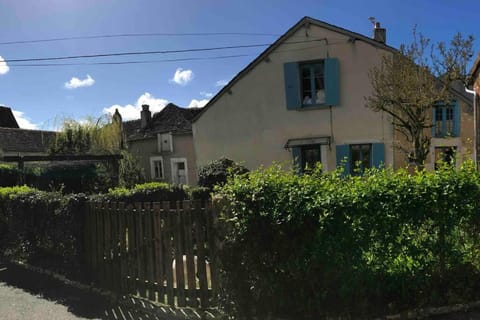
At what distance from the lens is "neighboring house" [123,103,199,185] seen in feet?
66.0

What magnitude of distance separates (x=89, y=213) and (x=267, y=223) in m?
2.83

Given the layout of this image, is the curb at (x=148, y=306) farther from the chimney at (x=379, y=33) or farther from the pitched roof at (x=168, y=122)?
the pitched roof at (x=168, y=122)

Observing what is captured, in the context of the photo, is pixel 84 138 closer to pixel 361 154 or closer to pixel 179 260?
pixel 361 154

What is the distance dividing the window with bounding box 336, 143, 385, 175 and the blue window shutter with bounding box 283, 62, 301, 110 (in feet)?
8.15

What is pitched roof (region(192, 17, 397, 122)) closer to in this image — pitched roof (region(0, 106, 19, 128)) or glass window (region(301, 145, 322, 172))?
glass window (region(301, 145, 322, 172))

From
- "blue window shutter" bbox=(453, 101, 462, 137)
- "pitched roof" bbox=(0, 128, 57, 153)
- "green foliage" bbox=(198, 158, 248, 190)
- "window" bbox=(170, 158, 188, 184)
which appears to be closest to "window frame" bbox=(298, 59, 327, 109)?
"green foliage" bbox=(198, 158, 248, 190)

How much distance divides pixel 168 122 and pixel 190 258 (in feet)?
64.1

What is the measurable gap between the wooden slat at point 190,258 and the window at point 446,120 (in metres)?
11.8

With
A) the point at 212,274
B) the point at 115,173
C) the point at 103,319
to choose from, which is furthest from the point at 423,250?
the point at 115,173

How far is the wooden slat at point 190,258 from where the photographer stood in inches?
153

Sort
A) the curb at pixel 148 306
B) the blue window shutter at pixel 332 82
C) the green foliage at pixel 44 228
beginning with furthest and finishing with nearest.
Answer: the blue window shutter at pixel 332 82, the green foliage at pixel 44 228, the curb at pixel 148 306

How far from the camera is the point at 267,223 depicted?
11.3 feet

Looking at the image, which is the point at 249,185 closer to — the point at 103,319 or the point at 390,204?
the point at 390,204

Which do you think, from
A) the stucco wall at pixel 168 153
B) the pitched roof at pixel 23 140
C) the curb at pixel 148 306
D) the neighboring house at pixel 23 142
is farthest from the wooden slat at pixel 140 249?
the pitched roof at pixel 23 140
